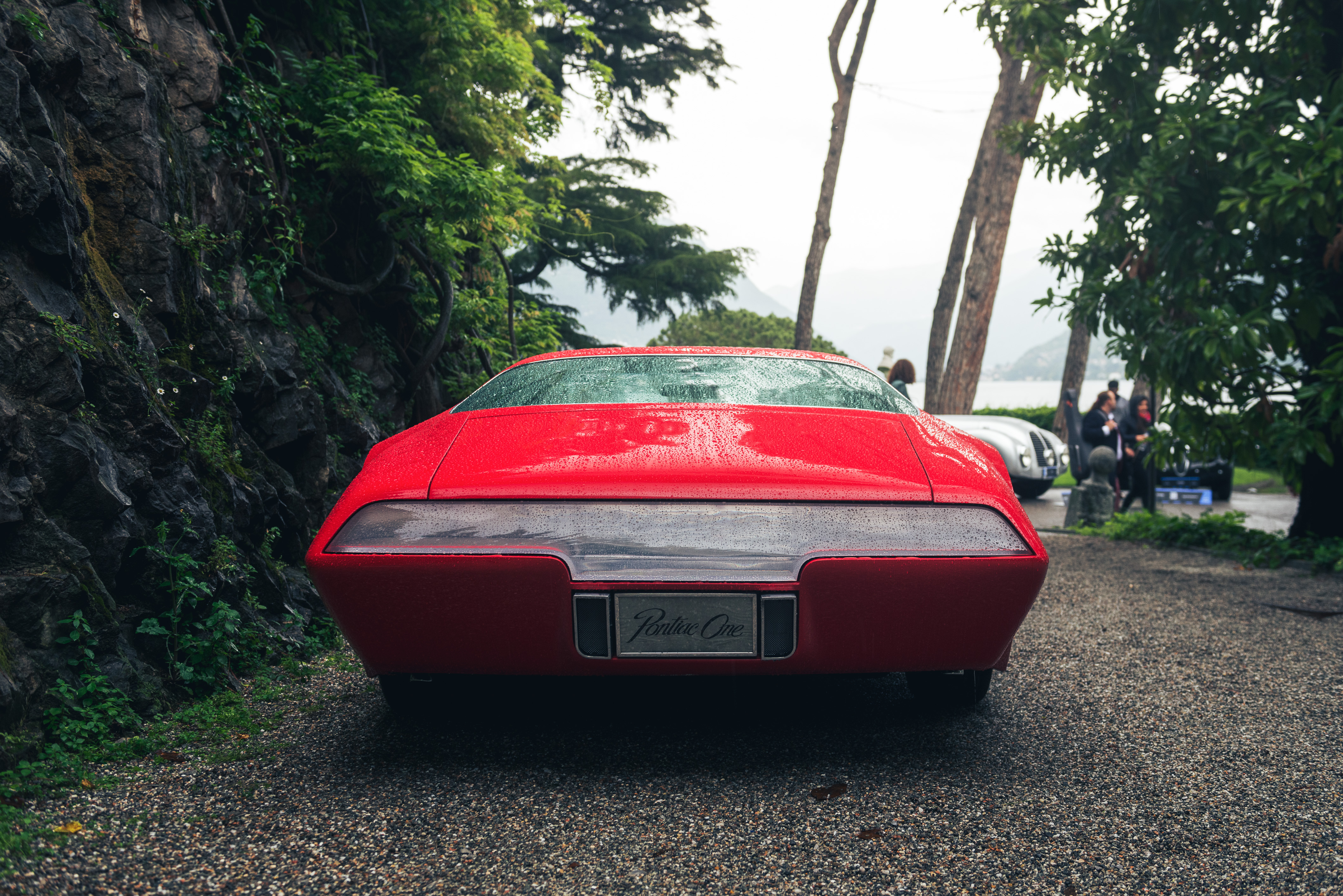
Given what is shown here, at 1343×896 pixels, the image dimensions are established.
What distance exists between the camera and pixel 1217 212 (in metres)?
5.31

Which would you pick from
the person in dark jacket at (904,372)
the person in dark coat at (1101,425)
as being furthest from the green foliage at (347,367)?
the person in dark coat at (1101,425)

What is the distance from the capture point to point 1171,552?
21.1 ft

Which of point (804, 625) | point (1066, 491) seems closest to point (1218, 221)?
point (804, 625)

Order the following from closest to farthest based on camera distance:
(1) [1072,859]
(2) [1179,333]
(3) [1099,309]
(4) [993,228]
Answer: (1) [1072,859]
(2) [1179,333]
(3) [1099,309]
(4) [993,228]

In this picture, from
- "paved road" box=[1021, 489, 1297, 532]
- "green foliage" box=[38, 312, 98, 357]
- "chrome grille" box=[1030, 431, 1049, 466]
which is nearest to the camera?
"green foliage" box=[38, 312, 98, 357]

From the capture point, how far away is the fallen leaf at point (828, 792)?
204 cm

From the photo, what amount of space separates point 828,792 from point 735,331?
27.6 metres

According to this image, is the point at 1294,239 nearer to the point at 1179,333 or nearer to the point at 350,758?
the point at 1179,333

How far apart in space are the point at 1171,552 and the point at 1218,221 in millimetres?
2354

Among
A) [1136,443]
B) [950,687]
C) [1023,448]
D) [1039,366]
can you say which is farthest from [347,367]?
[1039,366]

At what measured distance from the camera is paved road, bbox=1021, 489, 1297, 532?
362 inches

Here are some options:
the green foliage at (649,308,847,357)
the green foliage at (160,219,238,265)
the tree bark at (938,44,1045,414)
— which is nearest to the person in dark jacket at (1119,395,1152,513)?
the tree bark at (938,44,1045,414)

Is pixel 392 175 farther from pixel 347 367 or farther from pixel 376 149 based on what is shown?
pixel 347 367

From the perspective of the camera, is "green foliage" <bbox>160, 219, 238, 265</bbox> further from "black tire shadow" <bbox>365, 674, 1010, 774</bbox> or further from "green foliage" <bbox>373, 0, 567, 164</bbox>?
"green foliage" <bbox>373, 0, 567, 164</bbox>
